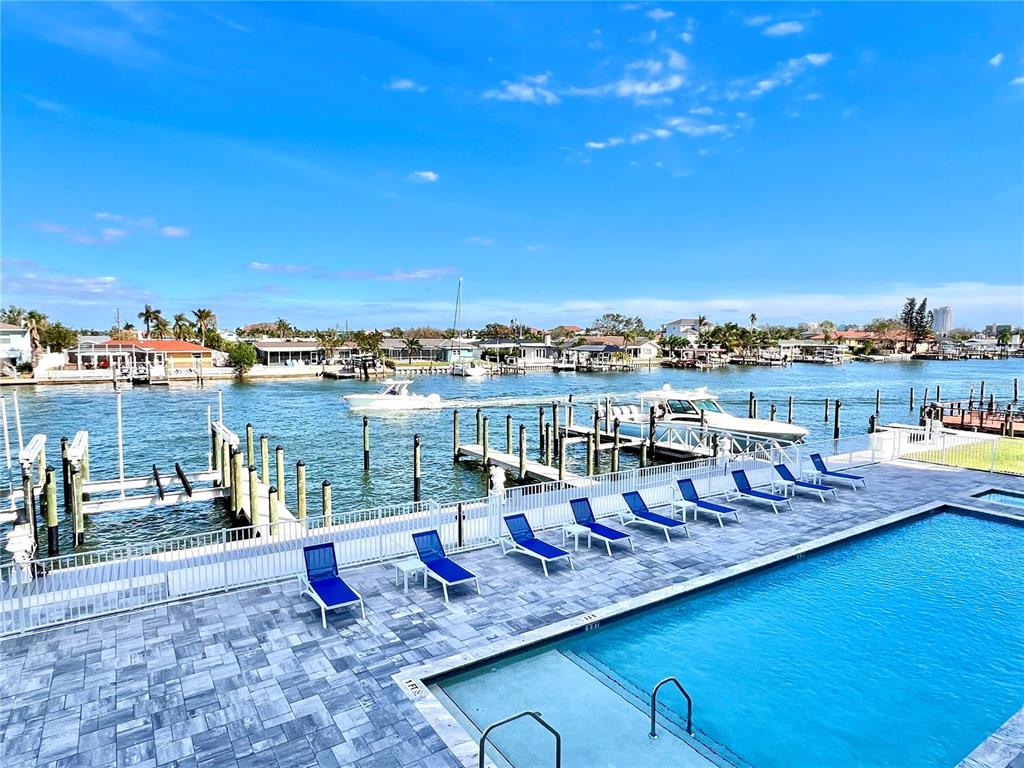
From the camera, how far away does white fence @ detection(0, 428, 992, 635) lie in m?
8.11

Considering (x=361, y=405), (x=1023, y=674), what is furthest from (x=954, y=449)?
(x=361, y=405)

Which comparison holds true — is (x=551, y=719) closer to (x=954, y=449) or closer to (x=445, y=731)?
(x=445, y=731)

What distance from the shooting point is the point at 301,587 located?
898cm

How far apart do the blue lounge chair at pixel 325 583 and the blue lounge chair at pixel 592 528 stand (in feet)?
14.7

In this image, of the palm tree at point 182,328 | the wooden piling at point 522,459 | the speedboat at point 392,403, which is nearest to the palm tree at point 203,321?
the palm tree at point 182,328

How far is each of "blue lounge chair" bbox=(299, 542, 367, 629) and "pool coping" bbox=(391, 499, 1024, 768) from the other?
63.6 inches

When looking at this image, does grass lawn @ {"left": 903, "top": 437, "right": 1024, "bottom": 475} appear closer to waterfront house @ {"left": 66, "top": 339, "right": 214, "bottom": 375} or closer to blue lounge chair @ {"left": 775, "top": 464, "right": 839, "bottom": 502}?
blue lounge chair @ {"left": 775, "top": 464, "right": 839, "bottom": 502}

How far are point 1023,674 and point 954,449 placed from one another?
1482 cm

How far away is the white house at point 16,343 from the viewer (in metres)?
73.1

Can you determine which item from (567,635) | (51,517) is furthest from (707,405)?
(51,517)

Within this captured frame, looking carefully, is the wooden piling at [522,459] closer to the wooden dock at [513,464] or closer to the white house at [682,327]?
the wooden dock at [513,464]

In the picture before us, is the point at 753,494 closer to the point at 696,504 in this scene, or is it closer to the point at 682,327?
the point at 696,504

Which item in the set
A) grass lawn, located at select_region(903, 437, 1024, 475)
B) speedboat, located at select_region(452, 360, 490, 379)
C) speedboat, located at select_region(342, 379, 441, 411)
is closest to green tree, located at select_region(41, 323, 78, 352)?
speedboat, located at select_region(452, 360, 490, 379)

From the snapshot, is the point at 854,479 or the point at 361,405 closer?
the point at 854,479
